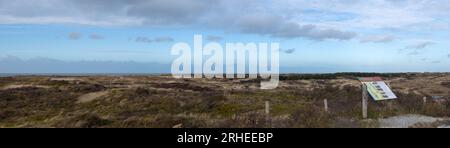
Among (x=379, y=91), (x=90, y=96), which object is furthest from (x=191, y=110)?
(x=90, y=96)

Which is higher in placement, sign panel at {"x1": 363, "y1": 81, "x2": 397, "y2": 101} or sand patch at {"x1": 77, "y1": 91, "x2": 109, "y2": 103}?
sign panel at {"x1": 363, "y1": 81, "x2": 397, "y2": 101}

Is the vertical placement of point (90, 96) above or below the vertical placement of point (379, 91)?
below

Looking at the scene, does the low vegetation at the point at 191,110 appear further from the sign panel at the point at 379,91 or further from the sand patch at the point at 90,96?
the sign panel at the point at 379,91

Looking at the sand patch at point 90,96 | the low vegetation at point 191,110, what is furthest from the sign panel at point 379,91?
the sand patch at point 90,96

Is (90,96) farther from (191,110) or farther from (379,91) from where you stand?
(379,91)

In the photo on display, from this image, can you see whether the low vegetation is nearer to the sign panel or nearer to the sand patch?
the sand patch

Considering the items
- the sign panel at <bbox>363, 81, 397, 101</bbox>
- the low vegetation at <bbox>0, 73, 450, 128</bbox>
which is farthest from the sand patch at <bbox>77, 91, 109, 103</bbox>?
the sign panel at <bbox>363, 81, 397, 101</bbox>

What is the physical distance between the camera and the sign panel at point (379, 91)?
22558 millimetres

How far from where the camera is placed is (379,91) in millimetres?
22969

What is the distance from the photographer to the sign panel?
74.0 ft

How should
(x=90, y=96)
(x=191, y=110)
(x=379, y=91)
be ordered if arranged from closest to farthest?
(x=379, y=91)
(x=191, y=110)
(x=90, y=96)

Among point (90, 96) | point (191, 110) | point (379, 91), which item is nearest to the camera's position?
point (379, 91)
